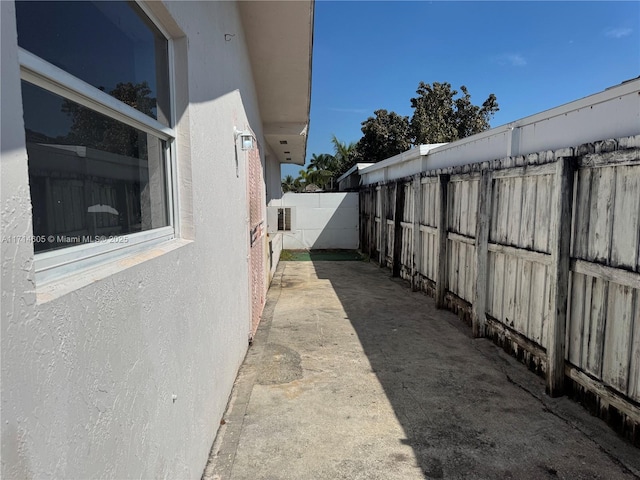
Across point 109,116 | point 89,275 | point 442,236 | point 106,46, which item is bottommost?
point 442,236

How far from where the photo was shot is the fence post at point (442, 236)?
243 inches

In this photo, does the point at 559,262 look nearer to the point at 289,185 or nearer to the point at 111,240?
the point at 111,240

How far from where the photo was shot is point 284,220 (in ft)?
32.8

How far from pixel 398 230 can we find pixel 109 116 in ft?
25.3

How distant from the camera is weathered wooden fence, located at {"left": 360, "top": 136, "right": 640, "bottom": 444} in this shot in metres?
2.84

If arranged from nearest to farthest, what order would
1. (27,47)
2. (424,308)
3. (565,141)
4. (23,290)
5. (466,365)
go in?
1. (23,290)
2. (27,47)
3. (565,141)
4. (466,365)
5. (424,308)

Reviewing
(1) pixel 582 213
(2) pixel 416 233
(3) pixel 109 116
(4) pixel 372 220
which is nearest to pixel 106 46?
(3) pixel 109 116

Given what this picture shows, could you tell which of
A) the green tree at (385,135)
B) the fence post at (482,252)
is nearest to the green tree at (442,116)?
the green tree at (385,135)

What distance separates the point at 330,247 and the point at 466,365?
9579 millimetres

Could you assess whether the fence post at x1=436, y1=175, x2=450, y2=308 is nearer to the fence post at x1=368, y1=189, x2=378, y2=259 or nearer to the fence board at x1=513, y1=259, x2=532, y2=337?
the fence board at x1=513, y1=259, x2=532, y2=337

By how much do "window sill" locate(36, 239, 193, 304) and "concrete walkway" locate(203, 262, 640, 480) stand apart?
5.26 ft

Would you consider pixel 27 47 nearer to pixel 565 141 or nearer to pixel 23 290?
pixel 23 290

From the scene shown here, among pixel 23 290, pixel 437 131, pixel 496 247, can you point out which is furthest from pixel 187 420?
pixel 437 131

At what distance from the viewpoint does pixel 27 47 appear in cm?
101
